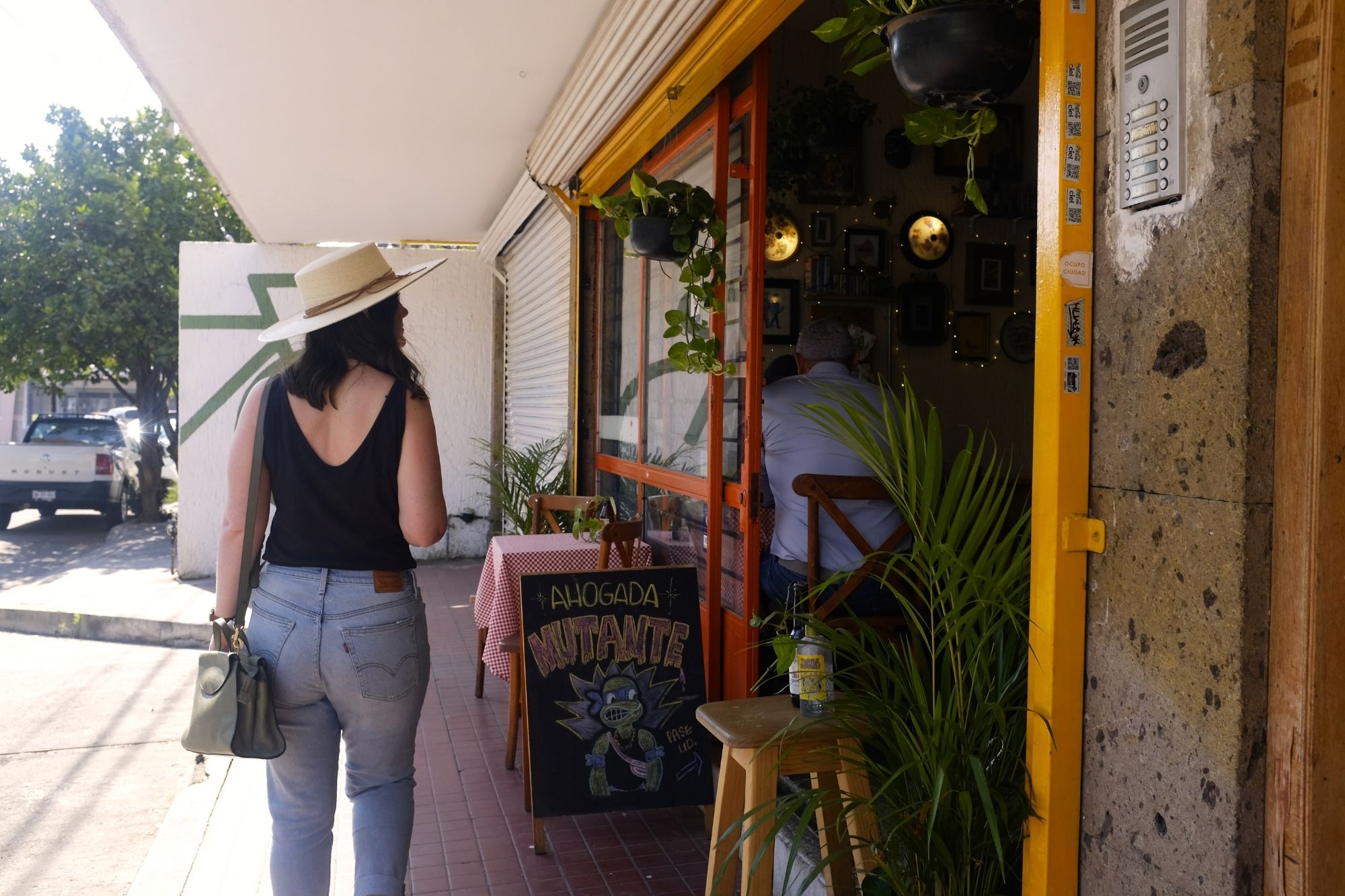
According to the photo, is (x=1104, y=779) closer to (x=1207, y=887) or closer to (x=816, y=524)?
(x=1207, y=887)

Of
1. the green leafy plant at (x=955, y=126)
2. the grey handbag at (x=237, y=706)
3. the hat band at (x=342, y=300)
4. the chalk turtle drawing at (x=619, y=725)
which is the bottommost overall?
the chalk turtle drawing at (x=619, y=725)

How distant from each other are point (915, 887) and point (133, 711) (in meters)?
4.88

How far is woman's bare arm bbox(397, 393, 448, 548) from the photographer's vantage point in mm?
2516

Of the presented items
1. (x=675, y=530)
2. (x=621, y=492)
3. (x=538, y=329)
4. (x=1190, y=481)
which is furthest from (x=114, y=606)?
(x=1190, y=481)

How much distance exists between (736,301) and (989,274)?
256 centimetres

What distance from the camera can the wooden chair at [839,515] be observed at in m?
3.59

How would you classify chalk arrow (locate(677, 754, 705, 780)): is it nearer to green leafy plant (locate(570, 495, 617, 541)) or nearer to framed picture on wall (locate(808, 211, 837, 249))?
green leafy plant (locate(570, 495, 617, 541))

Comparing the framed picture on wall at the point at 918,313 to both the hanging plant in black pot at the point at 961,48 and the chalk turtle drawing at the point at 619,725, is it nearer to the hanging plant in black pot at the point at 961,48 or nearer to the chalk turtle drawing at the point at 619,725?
the chalk turtle drawing at the point at 619,725

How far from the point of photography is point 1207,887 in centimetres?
160

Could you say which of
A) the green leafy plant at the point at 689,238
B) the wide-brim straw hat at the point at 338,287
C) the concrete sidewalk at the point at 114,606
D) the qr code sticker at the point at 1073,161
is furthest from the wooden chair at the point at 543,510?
the qr code sticker at the point at 1073,161

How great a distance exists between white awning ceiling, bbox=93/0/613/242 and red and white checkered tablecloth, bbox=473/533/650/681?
212cm

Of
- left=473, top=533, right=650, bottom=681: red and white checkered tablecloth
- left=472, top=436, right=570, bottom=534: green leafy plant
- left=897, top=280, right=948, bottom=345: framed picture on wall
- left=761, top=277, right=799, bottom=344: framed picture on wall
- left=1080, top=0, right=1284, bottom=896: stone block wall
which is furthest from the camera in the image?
left=472, top=436, right=570, bottom=534: green leafy plant

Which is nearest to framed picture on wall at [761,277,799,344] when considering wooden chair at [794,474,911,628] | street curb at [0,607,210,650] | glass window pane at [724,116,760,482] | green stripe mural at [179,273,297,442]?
glass window pane at [724,116,760,482]

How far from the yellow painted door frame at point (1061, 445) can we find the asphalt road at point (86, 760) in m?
3.09
